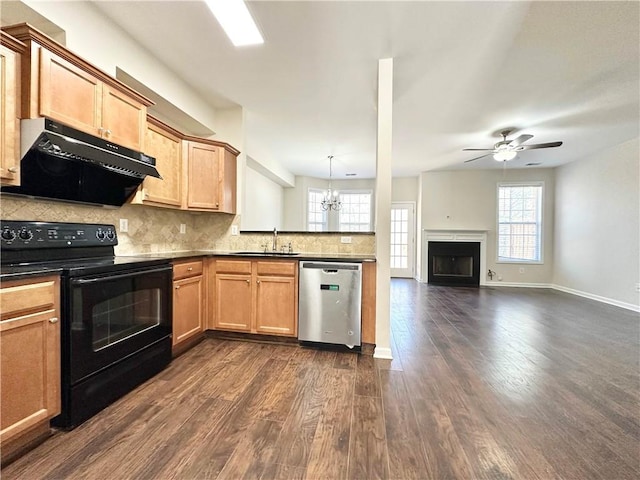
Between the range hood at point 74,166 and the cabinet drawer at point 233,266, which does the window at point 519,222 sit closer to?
the cabinet drawer at point 233,266

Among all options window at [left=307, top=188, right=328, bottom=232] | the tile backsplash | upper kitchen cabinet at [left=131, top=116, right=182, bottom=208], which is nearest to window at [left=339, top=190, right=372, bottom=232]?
window at [left=307, top=188, right=328, bottom=232]

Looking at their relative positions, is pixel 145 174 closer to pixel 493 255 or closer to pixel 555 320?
pixel 555 320

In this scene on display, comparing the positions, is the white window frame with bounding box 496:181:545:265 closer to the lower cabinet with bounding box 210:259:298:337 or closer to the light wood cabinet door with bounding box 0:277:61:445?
the lower cabinet with bounding box 210:259:298:337

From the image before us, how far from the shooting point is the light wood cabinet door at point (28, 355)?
126cm

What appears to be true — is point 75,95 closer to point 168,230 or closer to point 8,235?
point 8,235

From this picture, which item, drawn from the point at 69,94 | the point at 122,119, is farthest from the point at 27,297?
the point at 122,119

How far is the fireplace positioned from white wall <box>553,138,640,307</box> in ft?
5.88

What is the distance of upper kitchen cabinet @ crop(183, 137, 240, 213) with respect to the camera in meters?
3.02

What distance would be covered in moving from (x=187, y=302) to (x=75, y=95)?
71.3 inches

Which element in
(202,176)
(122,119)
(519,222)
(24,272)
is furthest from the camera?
(519,222)

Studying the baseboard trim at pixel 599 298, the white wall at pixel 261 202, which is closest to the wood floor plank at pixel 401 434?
the white wall at pixel 261 202

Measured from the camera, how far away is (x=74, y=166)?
1.87 meters

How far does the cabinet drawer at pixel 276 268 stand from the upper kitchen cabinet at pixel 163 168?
1124mm

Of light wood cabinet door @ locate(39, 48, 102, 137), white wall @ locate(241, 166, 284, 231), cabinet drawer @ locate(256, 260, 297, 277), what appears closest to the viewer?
light wood cabinet door @ locate(39, 48, 102, 137)
